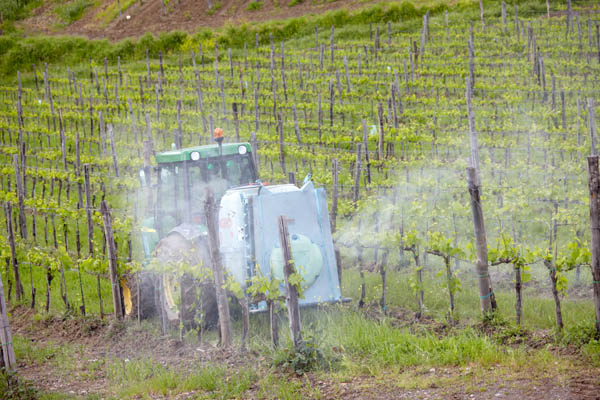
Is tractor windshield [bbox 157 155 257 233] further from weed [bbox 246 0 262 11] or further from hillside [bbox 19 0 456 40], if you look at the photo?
weed [bbox 246 0 262 11]

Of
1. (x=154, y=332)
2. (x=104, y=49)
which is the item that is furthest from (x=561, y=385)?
(x=104, y=49)

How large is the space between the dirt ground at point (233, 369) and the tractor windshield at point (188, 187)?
157cm

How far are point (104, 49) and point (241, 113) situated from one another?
16283 mm

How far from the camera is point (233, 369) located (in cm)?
708

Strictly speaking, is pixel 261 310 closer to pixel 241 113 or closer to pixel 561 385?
pixel 561 385

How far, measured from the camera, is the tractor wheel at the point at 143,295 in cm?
898

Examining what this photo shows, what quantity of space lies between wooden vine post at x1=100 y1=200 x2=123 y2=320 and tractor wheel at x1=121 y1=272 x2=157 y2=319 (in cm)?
24

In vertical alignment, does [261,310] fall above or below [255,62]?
below

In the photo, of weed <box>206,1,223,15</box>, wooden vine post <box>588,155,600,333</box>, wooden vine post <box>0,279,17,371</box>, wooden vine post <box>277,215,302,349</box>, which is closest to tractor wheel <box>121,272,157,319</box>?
wooden vine post <box>0,279,17,371</box>

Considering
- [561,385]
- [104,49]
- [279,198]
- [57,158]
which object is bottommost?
[561,385]

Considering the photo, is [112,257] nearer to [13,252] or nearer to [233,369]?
[13,252]

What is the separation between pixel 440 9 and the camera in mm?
34062

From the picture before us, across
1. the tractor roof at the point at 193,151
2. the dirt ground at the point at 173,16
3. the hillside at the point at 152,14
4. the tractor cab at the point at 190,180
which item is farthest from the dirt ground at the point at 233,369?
the dirt ground at the point at 173,16

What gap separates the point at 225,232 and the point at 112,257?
1.60 metres
